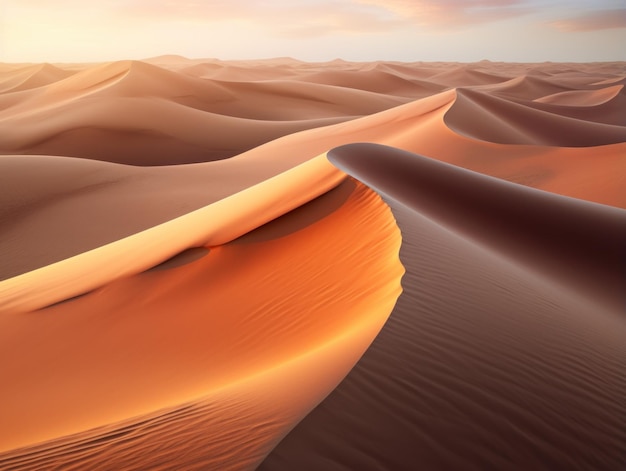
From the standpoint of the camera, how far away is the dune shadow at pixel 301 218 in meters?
5.34

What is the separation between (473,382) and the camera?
2.29 metres

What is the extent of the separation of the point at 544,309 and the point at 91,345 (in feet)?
11.4

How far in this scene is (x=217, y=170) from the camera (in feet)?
49.0

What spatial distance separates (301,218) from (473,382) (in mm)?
3438

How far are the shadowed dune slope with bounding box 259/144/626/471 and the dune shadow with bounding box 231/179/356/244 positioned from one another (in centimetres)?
113

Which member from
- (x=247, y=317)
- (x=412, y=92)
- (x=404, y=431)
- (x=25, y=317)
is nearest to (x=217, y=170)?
(x=25, y=317)

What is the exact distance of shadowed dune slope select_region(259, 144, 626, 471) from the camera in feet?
6.06

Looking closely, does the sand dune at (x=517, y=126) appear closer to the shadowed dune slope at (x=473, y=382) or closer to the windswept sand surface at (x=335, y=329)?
the windswept sand surface at (x=335, y=329)

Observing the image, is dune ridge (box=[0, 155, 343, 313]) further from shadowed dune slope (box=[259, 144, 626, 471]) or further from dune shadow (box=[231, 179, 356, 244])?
shadowed dune slope (box=[259, 144, 626, 471])

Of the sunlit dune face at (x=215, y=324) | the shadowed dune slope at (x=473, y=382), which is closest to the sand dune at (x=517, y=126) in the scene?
the sunlit dune face at (x=215, y=324)

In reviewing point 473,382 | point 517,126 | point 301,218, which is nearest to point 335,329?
point 473,382

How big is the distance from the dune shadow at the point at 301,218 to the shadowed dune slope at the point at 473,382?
1134 mm

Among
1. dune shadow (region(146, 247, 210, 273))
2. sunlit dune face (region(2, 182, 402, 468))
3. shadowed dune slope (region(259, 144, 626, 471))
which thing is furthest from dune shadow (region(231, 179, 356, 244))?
shadowed dune slope (region(259, 144, 626, 471))

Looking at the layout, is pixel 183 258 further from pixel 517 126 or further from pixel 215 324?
pixel 517 126
